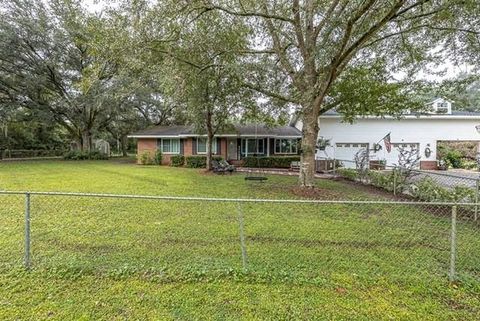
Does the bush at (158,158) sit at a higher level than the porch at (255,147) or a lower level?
lower

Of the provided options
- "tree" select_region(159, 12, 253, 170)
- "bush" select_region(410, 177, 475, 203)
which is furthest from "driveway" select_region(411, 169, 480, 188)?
"tree" select_region(159, 12, 253, 170)

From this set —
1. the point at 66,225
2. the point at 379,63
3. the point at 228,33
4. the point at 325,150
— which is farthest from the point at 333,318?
the point at 325,150

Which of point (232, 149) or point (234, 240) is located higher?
point (232, 149)

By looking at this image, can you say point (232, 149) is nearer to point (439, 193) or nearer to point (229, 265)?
point (439, 193)

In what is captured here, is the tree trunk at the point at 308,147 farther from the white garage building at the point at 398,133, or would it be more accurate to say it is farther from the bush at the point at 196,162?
the bush at the point at 196,162

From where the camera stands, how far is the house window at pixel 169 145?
22594mm

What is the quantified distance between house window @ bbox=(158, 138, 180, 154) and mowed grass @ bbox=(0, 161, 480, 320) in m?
15.4

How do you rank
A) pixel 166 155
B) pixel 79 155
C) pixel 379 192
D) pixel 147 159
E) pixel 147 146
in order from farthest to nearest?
pixel 79 155, pixel 147 146, pixel 166 155, pixel 147 159, pixel 379 192

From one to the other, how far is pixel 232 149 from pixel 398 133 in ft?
40.5

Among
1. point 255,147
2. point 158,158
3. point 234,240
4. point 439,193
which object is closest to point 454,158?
point 255,147

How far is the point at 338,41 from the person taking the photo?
8922 millimetres

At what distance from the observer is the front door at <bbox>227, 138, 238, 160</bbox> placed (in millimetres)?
22109

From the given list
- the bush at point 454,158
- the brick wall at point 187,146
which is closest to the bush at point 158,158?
the brick wall at point 187,146

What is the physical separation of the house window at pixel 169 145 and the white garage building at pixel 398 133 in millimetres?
11039
